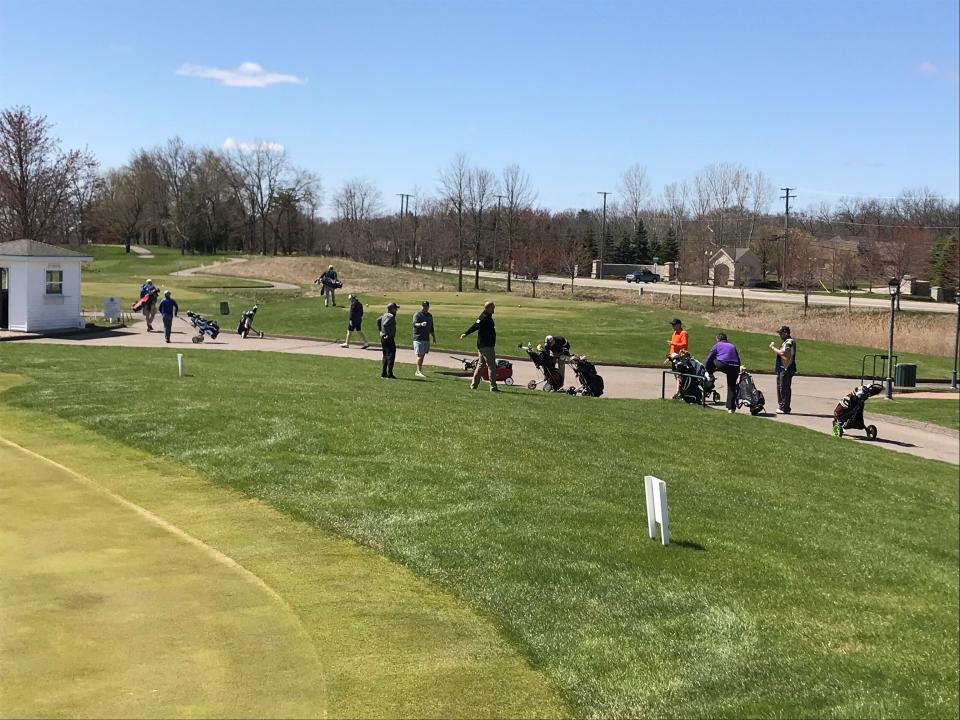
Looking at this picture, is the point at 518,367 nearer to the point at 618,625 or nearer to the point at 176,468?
the point at 176,468

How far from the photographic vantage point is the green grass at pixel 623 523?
714 centimetres

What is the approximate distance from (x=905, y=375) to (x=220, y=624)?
1022 inches

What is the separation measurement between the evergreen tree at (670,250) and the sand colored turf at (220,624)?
7806cm

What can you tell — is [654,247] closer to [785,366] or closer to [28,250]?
[28,250]

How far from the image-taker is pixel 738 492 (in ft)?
40.6

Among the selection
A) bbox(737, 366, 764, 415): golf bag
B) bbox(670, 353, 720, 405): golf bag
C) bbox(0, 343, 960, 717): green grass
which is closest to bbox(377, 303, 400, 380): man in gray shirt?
bbox(0, 343, 960, 717): green grass

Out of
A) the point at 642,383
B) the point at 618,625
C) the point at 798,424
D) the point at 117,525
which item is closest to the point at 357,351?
the point at 642,383

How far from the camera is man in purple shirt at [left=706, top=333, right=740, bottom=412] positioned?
66.6 feet

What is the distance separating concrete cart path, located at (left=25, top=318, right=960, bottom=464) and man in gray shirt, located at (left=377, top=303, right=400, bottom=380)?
43 centimetres

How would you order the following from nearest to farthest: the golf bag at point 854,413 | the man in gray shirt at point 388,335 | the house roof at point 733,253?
1. the golf bag at point 854,413
2. the man in gray shirt at point 388,335
3. the house roof at point 733,253

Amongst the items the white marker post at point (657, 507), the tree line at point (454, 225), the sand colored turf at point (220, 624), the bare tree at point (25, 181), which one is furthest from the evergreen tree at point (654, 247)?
the sand colored turf at point (220, 624)

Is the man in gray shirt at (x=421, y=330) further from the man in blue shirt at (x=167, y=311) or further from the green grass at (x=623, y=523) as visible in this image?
the man in blue shirt at (x=167, y=311)

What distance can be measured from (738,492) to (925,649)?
4344mm

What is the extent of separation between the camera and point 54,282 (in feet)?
104
